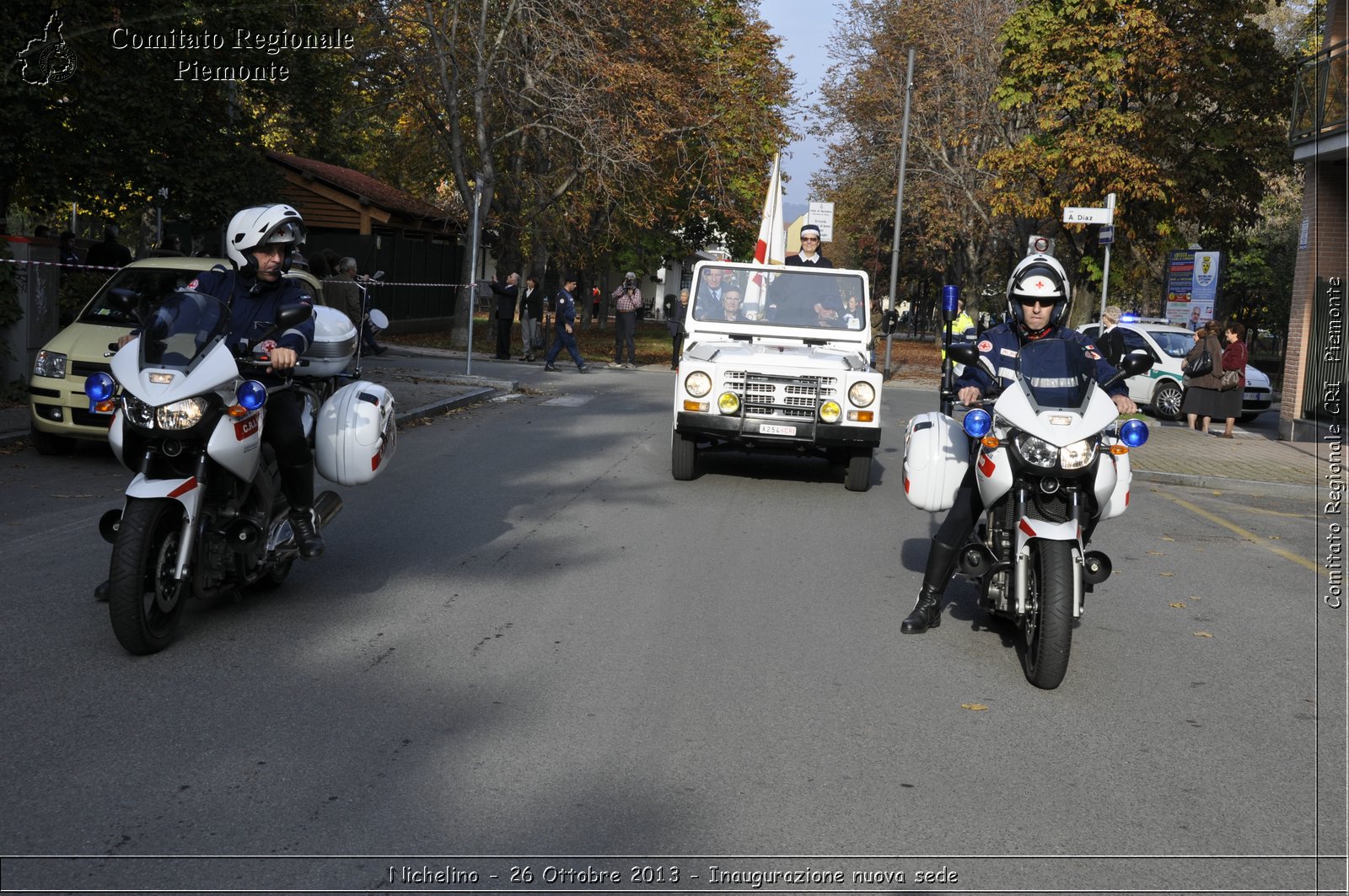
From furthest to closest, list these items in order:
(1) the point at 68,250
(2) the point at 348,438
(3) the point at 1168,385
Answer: (3) the point at 1168,385 → (1) the point at 68,250 → (2) the point at 348,438

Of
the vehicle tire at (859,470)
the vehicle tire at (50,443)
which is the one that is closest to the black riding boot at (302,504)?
the vehicle tire at (50,443)

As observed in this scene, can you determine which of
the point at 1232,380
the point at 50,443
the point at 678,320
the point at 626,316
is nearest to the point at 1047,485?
the point at 50,443

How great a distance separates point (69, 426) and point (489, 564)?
17.1ft

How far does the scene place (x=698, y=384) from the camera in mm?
11648

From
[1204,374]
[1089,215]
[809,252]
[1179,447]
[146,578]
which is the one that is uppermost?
[1089,215]

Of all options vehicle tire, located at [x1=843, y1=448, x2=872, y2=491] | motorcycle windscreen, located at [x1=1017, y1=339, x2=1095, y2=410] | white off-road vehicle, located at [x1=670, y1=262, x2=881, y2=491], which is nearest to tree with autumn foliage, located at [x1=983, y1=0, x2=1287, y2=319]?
white off-road vehicle, located at [x1=670, y1=262, x2=881, y2=491]

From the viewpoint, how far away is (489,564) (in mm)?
8078

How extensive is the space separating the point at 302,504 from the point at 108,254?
13470mm

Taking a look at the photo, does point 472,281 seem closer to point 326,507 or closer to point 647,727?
point 326,507

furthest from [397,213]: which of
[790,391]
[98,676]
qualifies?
[98,676]

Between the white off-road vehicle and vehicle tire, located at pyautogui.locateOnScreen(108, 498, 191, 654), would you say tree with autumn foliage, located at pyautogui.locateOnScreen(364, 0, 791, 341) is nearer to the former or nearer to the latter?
the white off-road vehicle

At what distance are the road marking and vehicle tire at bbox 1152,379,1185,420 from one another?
1144cm

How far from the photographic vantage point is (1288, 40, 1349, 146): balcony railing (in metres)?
19.3

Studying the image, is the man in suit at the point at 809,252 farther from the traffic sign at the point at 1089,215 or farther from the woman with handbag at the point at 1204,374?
the woman with handbag at the point at 1204,374
